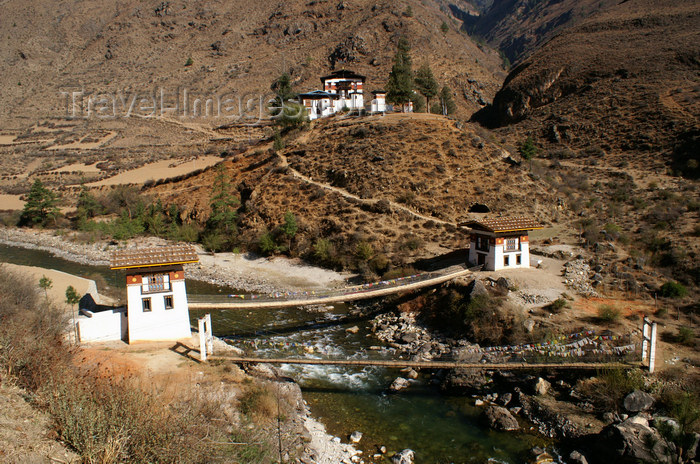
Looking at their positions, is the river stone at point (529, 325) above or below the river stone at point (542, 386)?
above

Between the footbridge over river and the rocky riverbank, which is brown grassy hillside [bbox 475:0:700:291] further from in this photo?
the rocky riverbank

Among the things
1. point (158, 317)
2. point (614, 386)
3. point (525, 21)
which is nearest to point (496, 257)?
point (614, 386)

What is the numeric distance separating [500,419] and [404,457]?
3525 millimetres

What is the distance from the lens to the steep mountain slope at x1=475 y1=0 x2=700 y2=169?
44.9 metres

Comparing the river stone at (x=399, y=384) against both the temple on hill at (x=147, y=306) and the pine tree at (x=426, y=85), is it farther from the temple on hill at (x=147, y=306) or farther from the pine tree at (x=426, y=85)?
the pine tree at (x=426, y=85)

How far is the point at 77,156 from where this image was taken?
68.8 meters

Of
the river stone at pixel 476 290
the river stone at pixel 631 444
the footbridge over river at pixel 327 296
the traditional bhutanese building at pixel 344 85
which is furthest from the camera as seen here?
the traditional bhutanese building at pixel 344 85

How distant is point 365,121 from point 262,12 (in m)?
75.3

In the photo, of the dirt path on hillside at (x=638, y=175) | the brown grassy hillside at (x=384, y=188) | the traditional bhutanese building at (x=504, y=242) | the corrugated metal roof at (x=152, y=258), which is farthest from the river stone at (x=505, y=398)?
the dirt path on hillside at (x=638, y=175)

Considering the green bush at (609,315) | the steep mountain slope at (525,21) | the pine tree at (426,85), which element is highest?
the steep mountain slope at (525,21)

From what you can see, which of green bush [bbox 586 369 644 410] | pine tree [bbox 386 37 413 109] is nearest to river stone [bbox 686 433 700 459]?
green bush [bbox 586 369 644 410]

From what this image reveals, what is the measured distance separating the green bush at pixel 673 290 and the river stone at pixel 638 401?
333 inches

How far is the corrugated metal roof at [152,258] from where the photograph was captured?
1719 cm

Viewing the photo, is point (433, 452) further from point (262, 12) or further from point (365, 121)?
point (262, 12)
